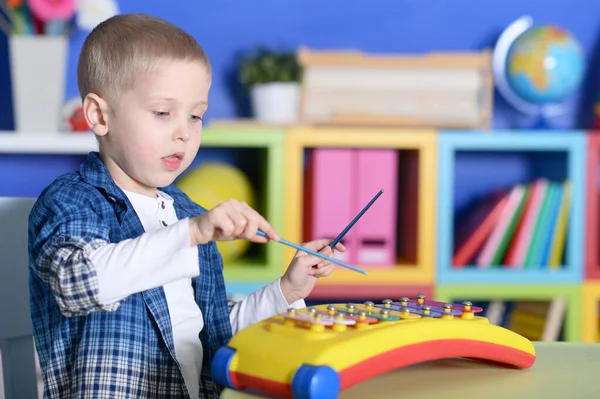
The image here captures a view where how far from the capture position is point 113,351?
3.23 ft

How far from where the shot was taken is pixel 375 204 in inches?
86.0

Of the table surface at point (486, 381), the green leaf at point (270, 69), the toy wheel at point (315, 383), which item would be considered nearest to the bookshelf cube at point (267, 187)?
the green leaf at point (270, 69)

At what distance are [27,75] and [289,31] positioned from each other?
2.38 ft

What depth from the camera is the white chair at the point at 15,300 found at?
1.15m

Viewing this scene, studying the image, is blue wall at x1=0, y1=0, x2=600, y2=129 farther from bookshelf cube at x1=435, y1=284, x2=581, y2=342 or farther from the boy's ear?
the boy's ear

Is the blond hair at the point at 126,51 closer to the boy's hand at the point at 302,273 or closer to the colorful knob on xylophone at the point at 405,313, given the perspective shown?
the boy's hand at the point at 302,273

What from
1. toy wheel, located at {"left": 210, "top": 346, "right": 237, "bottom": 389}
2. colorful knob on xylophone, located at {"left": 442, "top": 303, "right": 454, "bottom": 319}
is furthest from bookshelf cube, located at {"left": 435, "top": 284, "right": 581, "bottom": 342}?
toy wheel, located at {"left": 210, "top": 346, "right": 237, "bottom": 389}

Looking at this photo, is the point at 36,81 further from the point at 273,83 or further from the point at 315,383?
the point at 315,383

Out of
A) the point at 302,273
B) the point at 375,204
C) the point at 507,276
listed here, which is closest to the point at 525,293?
the point at 507,276

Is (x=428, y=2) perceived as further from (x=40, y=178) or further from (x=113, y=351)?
(x=113, y=351)

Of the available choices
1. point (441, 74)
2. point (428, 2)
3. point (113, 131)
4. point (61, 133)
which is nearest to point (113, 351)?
point (113, 131)

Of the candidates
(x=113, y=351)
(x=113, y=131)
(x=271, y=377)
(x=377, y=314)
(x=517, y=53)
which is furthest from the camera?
(x=517, y=53)

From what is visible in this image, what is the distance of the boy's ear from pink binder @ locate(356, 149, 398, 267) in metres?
1.14

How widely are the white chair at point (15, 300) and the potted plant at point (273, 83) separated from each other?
1099 mm
